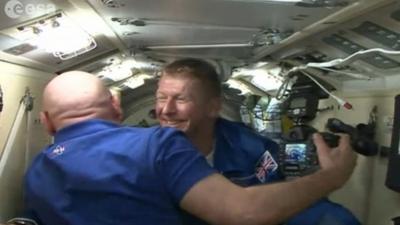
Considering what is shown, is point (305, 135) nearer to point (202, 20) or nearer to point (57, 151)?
point (202, 20)

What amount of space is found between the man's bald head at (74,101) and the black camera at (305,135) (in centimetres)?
59

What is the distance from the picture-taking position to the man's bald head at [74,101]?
1319 millimetres

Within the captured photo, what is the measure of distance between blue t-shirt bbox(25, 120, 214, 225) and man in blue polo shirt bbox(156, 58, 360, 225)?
1.53 ft

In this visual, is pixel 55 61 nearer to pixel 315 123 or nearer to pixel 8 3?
pixel 8 3

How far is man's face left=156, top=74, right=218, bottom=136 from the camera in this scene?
1687 millimetres

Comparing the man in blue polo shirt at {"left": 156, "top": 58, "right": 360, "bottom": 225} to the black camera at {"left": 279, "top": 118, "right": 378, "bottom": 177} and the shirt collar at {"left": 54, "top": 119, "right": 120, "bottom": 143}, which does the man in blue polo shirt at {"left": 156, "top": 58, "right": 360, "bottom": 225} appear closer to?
the black camera at {"left": 279, "top": 118, "right": 378, "bottom": 177}

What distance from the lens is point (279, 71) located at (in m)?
2.83

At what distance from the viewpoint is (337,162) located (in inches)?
45.9

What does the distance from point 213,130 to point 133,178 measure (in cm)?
72

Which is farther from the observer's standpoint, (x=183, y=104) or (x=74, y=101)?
(x=183, y=104)

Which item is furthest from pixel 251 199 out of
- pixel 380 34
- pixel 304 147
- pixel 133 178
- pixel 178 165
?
pixel 380 34

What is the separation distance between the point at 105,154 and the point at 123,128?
0.31ft

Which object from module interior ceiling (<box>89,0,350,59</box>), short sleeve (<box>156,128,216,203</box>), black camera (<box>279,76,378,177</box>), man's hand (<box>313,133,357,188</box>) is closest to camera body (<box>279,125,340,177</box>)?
black camera (<box>279,76,378,177</box>)

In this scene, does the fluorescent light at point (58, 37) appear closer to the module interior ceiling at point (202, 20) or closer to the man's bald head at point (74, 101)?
the module interior ceiling at point (202, 20)
